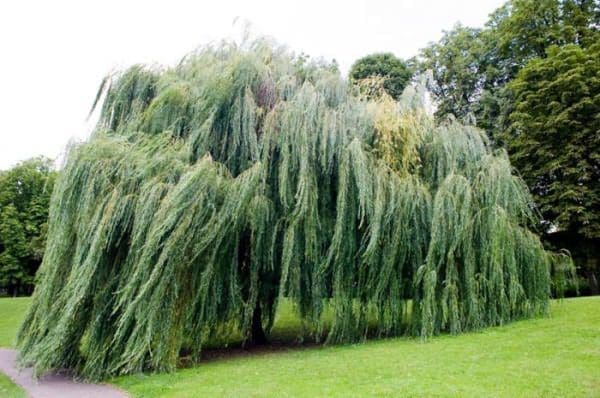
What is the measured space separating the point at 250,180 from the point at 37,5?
5.72m

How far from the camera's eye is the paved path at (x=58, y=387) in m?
6.56

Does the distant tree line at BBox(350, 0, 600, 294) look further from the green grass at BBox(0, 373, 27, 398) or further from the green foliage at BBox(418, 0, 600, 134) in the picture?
the green grass at BBox(0, 373, 27, 398)

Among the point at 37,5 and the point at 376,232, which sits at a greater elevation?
the point at 37,5

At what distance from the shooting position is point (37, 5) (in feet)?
28.9

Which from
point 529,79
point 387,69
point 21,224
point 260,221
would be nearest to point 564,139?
point 529,79

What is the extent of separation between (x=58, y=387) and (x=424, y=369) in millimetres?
5776

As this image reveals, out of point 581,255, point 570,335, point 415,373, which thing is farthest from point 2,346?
point 581,255

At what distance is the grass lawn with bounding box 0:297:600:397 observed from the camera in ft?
18.0

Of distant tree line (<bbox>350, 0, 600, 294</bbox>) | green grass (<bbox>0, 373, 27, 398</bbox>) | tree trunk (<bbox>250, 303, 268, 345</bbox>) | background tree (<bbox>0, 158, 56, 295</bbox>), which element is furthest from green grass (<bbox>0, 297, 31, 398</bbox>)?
distant tree line (<bbox>350, 0, 600, 294</bbox>)

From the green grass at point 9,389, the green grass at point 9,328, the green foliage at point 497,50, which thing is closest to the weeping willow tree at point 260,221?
the green grass at point 9,389

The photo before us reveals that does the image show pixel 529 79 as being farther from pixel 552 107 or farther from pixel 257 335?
pixel 257 335

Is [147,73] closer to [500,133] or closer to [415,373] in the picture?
[415,373]

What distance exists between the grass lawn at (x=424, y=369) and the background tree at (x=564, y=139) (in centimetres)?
868

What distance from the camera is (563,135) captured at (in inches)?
683
